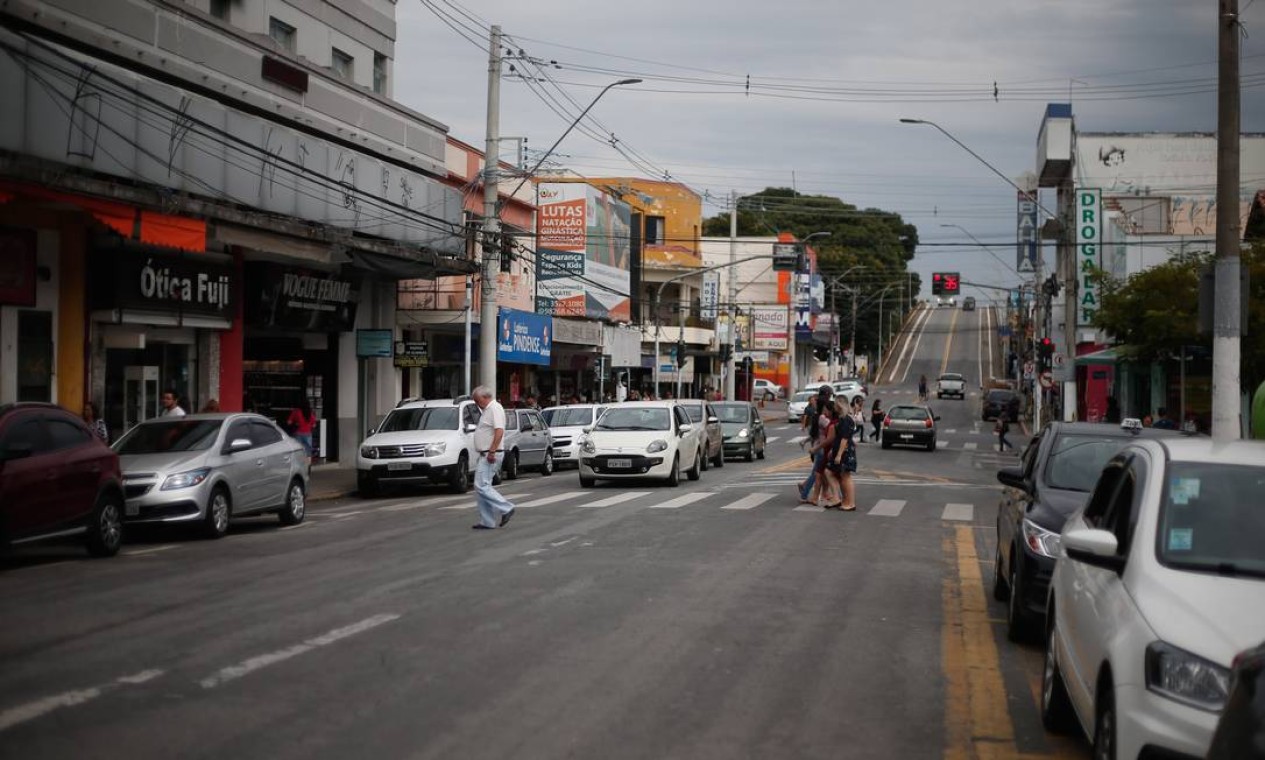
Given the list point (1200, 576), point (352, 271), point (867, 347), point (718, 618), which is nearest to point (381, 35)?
point (352, 271)

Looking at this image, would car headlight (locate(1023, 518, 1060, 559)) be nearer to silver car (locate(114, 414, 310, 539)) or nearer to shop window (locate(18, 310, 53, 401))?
silver car (locate(114, 414, 310, 539))

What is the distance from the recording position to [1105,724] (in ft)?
18.7

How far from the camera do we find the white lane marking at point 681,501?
21391 millimetres

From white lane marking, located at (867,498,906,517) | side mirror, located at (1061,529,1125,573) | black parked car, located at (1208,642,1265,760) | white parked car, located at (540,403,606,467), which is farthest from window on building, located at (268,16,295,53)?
black parked car, located at (1208,642,1265,760)

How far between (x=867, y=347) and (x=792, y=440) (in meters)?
82.8

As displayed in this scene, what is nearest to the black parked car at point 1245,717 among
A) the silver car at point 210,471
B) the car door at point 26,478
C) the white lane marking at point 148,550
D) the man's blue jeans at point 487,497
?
the car door at point 26,478

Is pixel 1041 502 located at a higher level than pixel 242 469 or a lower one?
higher

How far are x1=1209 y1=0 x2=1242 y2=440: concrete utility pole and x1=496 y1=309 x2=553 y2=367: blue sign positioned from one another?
27654 millimetres

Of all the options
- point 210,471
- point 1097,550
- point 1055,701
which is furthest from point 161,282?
point 1097,550

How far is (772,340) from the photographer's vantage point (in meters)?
97.0

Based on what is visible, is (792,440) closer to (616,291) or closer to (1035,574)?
(616,291)

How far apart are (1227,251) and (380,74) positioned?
2483 centimetres

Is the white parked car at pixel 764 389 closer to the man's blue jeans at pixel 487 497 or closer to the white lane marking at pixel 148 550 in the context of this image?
the man's blue jeans at pixel 487 497

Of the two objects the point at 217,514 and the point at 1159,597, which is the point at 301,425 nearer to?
the point at 217,514
